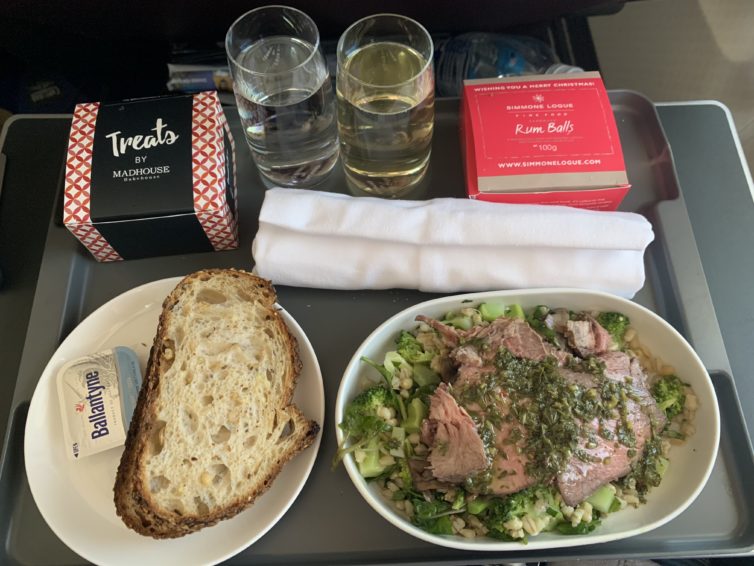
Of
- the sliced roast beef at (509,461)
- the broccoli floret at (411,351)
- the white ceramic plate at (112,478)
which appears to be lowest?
the white ceramic plate at (112,478)

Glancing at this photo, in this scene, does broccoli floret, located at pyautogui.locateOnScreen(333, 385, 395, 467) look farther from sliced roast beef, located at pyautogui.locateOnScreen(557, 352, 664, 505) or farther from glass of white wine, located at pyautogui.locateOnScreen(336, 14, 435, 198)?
glass of white wine, located at pyautogui.locateOnScreen(336, 14, 435, 198)

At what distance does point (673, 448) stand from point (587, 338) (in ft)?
0.67

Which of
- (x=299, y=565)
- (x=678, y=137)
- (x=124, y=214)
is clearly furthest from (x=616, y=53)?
(x=299, y=565)

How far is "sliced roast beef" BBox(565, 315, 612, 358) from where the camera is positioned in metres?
1.00

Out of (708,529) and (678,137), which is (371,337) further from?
(678,137)

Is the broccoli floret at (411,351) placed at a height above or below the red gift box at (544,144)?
below

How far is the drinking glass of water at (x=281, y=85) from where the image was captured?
1.07m

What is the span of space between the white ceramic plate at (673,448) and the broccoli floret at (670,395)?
0.02 m

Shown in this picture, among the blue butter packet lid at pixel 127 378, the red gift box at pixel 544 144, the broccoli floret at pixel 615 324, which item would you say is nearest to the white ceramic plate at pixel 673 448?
the broccoli floret at pixel 615 324

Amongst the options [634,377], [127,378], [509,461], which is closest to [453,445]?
[509,461]

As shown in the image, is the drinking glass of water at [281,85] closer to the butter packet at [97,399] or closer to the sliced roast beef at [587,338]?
the butter packet at [97,399]

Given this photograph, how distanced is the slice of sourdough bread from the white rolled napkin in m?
0.12

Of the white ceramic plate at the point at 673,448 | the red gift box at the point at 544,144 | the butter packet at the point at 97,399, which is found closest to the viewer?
the white ceramic plate at the point at 673,448

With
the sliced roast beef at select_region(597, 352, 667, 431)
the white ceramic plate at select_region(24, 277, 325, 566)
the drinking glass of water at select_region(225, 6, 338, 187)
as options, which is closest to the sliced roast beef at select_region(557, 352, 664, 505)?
the sliced roast beef at select_region(597, 352, 667, 431)
